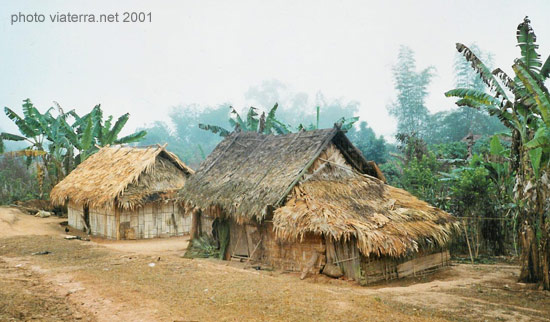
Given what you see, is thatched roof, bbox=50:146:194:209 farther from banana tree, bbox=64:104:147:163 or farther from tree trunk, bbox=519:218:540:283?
tree trunk, bbox=519:218:540:283

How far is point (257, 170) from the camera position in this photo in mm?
12750

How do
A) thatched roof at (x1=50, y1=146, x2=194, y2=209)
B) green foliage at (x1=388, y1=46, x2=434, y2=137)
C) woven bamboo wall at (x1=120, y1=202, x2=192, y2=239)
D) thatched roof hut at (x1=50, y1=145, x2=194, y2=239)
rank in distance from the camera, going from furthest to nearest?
green foliage at (x1=388, y1=46, x2=434, y2=137)
woven bamboo wall at (x1=120, y1=202, x2=192, y2=239)
thatched roof hut at (x1=50, y1=145, x2=194, y2=239)
thatched roof at (x1=50, y1=146, x2=194, y2=209)

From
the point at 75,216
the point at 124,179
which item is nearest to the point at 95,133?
the point at 75,216

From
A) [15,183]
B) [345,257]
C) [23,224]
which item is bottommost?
[345,257]

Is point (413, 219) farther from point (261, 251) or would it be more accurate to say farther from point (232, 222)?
point (232, 222)

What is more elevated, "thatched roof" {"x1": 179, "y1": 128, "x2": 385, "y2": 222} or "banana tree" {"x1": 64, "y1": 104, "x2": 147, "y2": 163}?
"banana tree" {"x1": 64, "y1": 104, "x2": 147, "y2": 163}

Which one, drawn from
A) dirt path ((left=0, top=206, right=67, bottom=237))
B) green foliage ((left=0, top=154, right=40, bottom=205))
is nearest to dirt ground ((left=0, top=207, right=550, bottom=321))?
dirt path ((left=0, top=206, right=67, bottom=237))

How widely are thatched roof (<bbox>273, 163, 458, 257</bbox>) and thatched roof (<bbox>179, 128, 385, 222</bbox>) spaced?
19.5 inches

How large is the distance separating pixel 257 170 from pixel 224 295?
5523 mm

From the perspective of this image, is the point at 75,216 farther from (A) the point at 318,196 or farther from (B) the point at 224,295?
(B) the point at 224,295

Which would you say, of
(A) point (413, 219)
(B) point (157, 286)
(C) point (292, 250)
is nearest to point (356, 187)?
(A) point (413, 219)

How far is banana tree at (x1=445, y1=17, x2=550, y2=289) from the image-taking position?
28.0 ft

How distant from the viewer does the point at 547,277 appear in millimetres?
8484

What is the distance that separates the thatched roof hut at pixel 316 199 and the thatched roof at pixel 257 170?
2 centimetres
